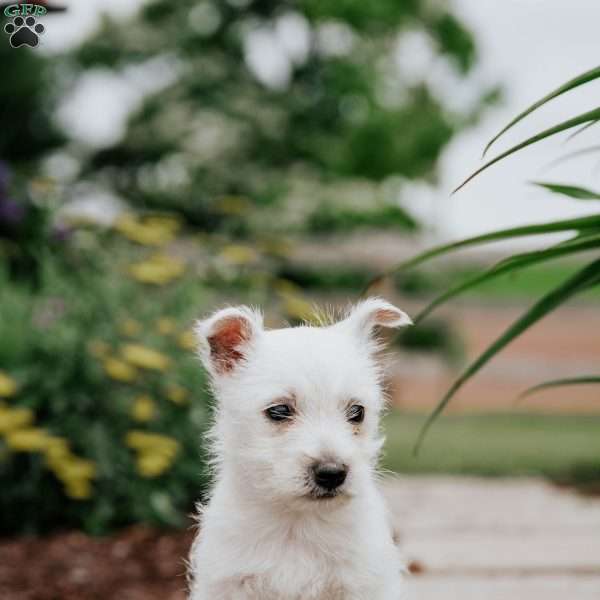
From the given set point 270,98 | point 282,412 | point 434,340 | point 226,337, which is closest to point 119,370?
point 226,337

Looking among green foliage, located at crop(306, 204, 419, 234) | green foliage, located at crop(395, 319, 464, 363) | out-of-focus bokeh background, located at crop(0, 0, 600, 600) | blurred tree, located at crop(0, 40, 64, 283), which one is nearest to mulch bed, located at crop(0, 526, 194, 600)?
out-of-focus bokeh background, located at crop(0, 0, 600, 600)

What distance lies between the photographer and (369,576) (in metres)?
2.11

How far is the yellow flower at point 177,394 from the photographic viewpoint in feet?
15.3

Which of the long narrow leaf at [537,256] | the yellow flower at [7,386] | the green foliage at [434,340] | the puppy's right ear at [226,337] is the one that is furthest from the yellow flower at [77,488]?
the green foliage at [434,340]

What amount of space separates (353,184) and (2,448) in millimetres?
9381

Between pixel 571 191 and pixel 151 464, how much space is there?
2583 mm

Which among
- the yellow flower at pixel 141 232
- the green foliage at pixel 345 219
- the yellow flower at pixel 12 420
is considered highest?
the green foliage at pixel 345 219

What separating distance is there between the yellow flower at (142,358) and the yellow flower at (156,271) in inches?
21.7

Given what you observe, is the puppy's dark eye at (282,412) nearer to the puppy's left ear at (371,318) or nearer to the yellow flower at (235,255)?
the puppy's left ear at (371,318)

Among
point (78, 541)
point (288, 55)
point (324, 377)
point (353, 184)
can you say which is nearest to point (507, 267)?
point (324, 377)

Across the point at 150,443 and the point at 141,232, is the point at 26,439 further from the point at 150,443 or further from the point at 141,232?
the point at 141,232

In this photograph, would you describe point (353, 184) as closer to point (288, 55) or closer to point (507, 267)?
point (288, 55)

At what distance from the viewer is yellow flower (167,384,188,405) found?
15.3 ft

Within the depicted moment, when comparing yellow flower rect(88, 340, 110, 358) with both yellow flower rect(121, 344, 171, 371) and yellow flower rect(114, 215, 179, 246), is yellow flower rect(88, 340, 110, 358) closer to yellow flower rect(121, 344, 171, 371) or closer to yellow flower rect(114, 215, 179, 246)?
yellow flower rect(121, 344, 171, 371)
